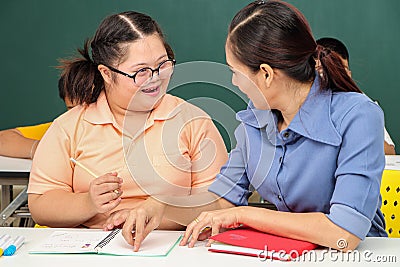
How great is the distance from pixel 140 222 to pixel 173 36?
128 inches

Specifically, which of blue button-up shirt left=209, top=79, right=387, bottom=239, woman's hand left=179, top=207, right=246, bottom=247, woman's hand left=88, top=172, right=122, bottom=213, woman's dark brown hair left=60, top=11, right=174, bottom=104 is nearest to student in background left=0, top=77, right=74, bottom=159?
woman's dark brown hair left=60, top=11, right=174, bottom=104

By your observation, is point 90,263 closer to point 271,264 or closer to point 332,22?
point 271,264

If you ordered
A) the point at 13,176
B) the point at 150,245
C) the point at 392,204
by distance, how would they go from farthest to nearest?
the point at 13,176
the point at 392,204
the point at 150,245

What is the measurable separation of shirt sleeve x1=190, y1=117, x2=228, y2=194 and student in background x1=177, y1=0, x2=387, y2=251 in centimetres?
18

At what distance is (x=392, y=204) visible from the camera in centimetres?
227

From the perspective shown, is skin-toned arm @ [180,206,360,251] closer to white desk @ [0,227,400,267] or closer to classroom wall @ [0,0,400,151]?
white desk @ [0,227,400,267]

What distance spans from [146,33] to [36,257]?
746 millimetres

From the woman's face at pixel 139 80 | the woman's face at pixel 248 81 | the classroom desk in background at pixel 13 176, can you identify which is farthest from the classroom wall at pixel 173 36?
the woman's face at pixel 248 81

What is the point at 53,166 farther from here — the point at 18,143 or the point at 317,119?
the point at 18,143

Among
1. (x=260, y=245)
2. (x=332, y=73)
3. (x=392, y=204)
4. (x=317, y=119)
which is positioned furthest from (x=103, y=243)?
(x=392, y=204)

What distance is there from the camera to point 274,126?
69.5 inches

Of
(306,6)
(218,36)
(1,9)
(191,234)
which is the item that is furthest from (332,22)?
(191,234)

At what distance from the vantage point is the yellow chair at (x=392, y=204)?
2.26 m

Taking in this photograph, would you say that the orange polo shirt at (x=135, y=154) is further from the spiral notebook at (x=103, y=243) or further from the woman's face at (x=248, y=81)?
the woman's face at (x=248, y=81)
